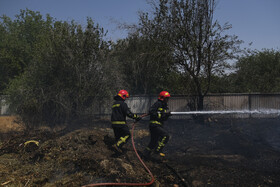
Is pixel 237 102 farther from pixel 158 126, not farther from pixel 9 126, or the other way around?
pixel 9 126

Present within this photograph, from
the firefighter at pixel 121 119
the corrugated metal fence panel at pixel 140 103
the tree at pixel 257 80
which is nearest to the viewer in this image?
the firefighter at pixel 121 119

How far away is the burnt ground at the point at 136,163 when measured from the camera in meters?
4.26

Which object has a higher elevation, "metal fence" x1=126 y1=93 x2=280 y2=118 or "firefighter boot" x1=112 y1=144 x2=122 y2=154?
"metal fence" x1=126 y1=93 x2=280 y2=118

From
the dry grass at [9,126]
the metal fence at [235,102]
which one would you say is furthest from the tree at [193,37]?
the dry grass at [9,126]

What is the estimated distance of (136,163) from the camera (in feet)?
17.0

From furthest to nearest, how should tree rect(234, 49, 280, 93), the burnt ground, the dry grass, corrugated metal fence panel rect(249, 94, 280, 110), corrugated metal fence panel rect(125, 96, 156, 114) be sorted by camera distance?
tree rect(234, 49, 280, 93)
corrugated metal fence panel rect(125, 96, 156, 114)
corrugated metal fence panel rect(249, 94, 280, 110)
the dry grass
the burnt ground

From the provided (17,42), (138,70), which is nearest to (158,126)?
(138,70)

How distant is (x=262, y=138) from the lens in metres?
8.19

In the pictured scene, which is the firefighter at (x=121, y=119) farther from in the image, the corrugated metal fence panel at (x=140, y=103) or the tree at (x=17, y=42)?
the tree at (x=17, y=42)

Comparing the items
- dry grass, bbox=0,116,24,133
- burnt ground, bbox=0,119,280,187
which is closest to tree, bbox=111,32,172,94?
dry grass, bbox=0,116,24,133

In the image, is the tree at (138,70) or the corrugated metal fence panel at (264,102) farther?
the tree at (138,70)

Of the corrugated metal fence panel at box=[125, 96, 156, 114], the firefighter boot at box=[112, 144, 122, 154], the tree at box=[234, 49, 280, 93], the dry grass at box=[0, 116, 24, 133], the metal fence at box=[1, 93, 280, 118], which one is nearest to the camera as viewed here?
the firefighter boot at box=[112, 144, 122, 154]

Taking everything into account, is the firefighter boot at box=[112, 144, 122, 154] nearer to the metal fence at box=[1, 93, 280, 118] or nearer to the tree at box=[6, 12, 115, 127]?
the tree at box=[6, 12, 115, 127]

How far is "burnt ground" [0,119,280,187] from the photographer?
4262 millimetres
